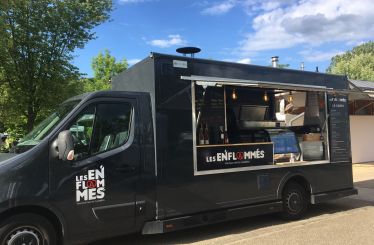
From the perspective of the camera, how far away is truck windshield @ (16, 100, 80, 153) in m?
5.86

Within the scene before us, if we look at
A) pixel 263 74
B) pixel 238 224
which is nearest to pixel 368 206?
pixel 238 224

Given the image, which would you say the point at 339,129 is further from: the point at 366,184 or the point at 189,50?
the point at 366,184

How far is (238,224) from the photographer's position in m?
8.55

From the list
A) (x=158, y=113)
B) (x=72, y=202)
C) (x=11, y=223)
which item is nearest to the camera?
(x=11, y=223)

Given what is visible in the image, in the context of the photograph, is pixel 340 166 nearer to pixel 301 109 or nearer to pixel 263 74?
pixel 301 109

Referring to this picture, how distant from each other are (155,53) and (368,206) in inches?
257

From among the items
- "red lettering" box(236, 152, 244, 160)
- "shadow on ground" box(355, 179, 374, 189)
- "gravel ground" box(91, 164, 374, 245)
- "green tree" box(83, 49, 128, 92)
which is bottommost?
"gravel ground" box(91, 164, 374, 245)

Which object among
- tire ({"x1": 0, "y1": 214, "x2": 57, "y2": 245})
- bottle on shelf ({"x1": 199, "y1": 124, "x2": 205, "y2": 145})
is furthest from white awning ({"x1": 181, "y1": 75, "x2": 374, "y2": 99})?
tire ({"x1": 0, "y1": 214, "x2": 57, "y2": 245})

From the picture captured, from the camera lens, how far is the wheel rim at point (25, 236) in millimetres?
5375

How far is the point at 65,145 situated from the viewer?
5574mm

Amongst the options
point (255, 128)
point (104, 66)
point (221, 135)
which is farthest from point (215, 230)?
point (104, 66)

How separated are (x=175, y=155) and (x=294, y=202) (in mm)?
3121

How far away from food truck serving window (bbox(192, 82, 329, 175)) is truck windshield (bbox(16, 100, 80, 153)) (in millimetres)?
2032

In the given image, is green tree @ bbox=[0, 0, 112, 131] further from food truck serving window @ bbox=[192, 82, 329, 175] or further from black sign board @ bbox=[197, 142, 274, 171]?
black sign board @ bbox=[197, 142, 274, 171]
